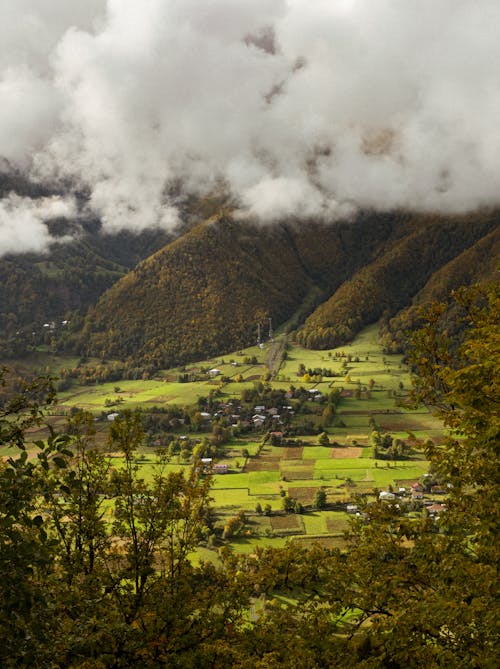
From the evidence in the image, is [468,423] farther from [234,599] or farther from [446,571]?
[234,599]

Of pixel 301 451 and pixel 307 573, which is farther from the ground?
pixel 307 573

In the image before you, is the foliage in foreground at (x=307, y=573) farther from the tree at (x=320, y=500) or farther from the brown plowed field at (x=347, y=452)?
the brown plowed field at (x=347, y=452)

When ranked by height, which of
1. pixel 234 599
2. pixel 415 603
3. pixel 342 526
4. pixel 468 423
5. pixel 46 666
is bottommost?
pixel 342 526

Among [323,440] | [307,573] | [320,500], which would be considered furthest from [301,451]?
[307,573]

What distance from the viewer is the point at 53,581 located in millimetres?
9672

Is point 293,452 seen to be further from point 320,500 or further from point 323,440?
point 320,500

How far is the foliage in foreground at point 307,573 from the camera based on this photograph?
10.5 m

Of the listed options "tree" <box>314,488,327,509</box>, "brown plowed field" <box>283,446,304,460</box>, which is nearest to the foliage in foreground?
"tree" <box>314,488,327,509</box>

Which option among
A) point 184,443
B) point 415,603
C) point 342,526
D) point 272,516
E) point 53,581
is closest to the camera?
point 53,581

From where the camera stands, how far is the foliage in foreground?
10.5 meters

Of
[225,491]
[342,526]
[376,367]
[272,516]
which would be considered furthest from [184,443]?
[376,367]

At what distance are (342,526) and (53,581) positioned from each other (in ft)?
249

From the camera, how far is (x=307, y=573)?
16.9 metres

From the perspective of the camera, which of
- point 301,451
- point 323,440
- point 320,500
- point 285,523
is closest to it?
point 285,523
